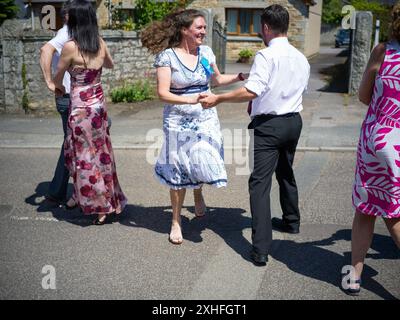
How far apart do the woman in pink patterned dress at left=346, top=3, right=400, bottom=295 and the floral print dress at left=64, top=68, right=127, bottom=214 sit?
252 cm

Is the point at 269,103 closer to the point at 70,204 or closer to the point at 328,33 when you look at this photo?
the point at 70,204

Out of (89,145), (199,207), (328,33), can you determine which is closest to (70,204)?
(89,145)

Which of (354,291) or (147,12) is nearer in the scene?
(354,291)

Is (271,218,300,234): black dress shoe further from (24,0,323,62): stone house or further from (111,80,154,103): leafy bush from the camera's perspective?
(24,0,323,62): stone house

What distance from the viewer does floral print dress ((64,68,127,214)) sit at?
514cm

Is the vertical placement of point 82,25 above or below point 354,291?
above

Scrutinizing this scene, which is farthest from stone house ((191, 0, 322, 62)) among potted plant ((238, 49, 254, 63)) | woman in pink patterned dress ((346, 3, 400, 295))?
woman in pink patterned dress ((346, 3, 400, 295))

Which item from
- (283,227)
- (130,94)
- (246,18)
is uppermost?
(246,18)

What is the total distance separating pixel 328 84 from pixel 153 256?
468 inches

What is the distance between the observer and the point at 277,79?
411 cm

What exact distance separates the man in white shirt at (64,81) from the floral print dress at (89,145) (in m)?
0.38

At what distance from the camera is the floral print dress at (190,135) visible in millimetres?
4590

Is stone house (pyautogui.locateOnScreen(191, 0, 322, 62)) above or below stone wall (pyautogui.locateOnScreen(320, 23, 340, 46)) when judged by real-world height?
above

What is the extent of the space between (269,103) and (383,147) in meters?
1.02
